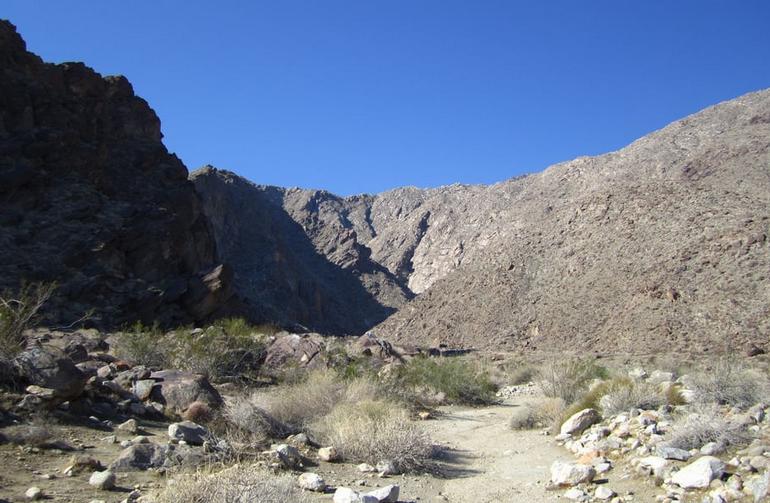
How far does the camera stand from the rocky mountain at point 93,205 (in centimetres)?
2806

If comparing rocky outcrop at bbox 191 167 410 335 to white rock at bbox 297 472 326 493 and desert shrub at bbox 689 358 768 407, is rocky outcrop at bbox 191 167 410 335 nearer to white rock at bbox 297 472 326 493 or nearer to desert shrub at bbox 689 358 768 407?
desert shrub at bbox 689 358 768 407

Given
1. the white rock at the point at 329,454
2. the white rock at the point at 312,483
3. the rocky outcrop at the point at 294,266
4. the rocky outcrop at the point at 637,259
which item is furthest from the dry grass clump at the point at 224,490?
the rocky outcrop at the point at 294,266

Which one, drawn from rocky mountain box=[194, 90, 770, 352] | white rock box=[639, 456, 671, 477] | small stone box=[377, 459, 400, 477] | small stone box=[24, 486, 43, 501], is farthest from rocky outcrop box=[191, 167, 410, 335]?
small stone box=[24, 486, 43, 501]

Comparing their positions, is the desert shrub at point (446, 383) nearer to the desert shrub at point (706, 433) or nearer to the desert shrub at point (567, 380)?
the desert shrub at point (567, 380)

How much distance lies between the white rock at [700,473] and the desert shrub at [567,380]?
8.38 meters

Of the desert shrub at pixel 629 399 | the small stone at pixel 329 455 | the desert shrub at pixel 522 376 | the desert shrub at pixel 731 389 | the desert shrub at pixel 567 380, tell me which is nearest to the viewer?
the small stone at pixel 329 455

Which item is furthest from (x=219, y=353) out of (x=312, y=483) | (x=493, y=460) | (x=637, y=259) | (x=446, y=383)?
(x=637, y=259)

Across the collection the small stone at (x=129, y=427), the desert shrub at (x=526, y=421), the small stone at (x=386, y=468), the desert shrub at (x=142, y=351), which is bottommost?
the desert shrub at (x=526, y=421)

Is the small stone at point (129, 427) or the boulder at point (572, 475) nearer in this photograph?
the boulder at point (572, 475)

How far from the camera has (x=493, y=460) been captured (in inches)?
Result: 408

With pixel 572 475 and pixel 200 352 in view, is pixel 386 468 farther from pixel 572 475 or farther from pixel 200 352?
pixel 200 352

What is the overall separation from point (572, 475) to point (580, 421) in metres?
3.81

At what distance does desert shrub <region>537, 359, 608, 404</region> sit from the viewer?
1605 cm

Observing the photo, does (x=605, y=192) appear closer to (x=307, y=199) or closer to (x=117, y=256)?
(x=117, y=256)
